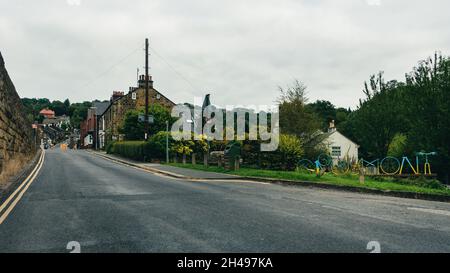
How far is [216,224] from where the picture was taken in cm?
717

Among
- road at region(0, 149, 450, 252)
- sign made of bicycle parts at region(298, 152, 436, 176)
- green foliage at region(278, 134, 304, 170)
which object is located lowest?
road at region(0, 149, 450, 252)

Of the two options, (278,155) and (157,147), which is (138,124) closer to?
(157,147)

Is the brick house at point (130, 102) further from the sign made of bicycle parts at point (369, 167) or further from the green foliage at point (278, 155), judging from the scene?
the sign made of bicycle parts at point (369, 167)

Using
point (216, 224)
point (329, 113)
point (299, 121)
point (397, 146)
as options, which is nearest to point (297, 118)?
point (299, 121)

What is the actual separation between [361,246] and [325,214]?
2.97m

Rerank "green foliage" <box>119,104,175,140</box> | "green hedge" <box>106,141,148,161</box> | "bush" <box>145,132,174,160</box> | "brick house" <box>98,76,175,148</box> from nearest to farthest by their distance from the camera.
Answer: "bush" <box>145,132,174,160</box> → "green hedge" <box>106,141,148,161</box> → "green foliage" <box>119,104,175,140</box> → "brick house" <box>98,76,175,148</box>

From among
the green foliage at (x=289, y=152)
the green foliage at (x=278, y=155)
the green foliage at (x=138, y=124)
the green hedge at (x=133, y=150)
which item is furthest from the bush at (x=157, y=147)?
the green foliage at (x=138, y=124)

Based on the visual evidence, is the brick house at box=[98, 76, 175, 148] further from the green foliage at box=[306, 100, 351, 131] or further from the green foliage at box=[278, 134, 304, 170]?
→ the green foliage at box=[306, 100, 351, 131]

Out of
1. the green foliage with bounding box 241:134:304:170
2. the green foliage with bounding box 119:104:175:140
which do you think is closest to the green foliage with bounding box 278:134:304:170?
the green foliage with bounding box 241:134:304:170

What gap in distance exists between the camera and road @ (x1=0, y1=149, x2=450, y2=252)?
5.59 m

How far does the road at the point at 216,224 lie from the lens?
5.59m

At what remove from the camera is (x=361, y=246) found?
552 cm
